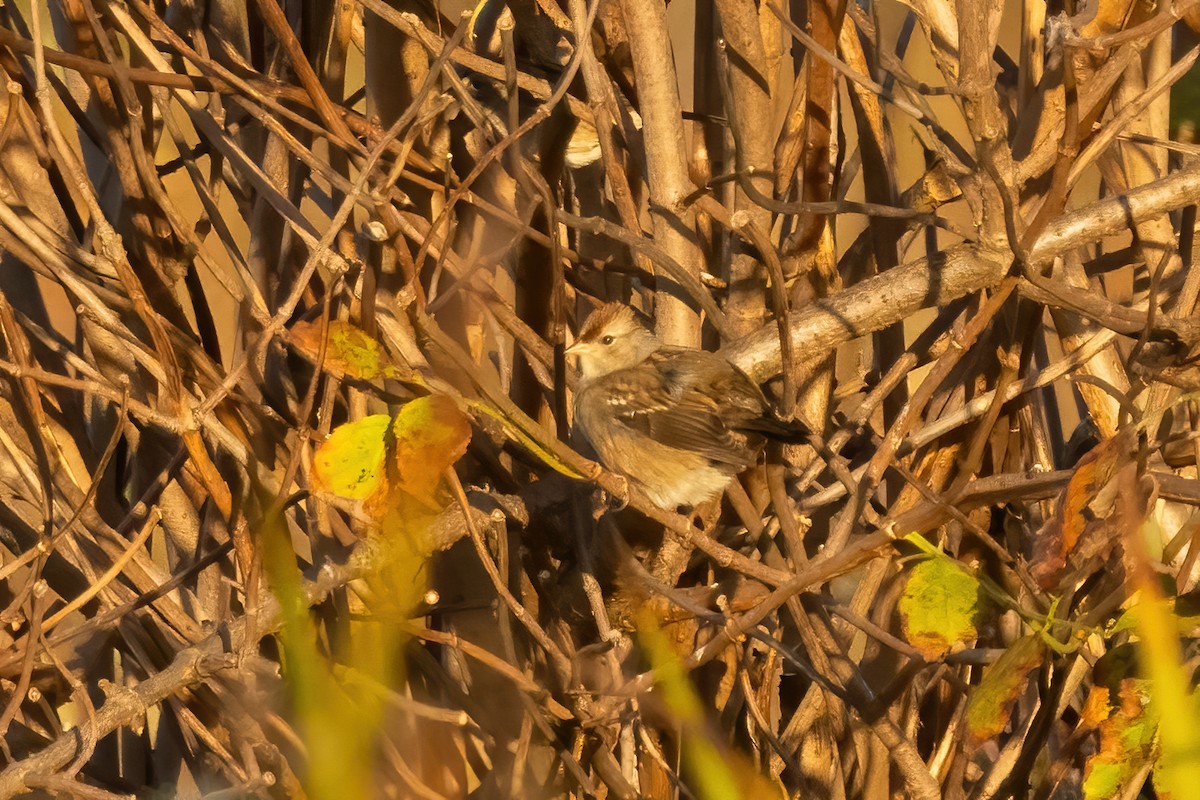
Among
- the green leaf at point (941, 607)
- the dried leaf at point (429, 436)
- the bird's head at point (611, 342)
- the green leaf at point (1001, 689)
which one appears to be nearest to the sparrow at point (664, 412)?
the bird's head at point (611, 342)

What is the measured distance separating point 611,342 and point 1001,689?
1.99 meters

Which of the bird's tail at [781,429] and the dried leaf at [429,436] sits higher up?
the dried leaf at [429,436]

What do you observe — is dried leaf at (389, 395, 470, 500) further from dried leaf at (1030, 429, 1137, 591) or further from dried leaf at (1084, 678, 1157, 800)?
dried leaf at (1084, 678, 1157, 800)

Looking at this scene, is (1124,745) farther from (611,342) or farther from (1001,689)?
(611,342)

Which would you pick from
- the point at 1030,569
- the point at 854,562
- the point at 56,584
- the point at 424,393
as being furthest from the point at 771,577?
the point at 56,584

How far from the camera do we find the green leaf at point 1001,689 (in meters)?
2.29

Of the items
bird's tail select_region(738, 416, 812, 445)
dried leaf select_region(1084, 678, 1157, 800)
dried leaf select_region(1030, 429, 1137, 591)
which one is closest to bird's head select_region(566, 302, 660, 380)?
bird's tail select_region(738, 416, 812, 445)

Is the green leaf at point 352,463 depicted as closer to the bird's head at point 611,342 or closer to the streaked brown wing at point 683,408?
the streaked brown wing at point 683,408

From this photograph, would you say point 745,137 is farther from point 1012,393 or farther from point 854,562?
point 854,562

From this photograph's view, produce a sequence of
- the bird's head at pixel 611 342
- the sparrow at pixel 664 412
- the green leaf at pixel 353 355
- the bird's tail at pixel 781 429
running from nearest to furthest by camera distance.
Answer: the green leaf at pixel 353 355, the bird's tail at pixel 781 429, the sparrow at pixel 664 412, the bird's head at pixel 611 342

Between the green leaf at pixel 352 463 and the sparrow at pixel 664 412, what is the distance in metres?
1.16

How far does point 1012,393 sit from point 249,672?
72.5 inches

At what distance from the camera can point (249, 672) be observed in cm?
285

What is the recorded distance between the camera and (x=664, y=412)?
412 centimetres
